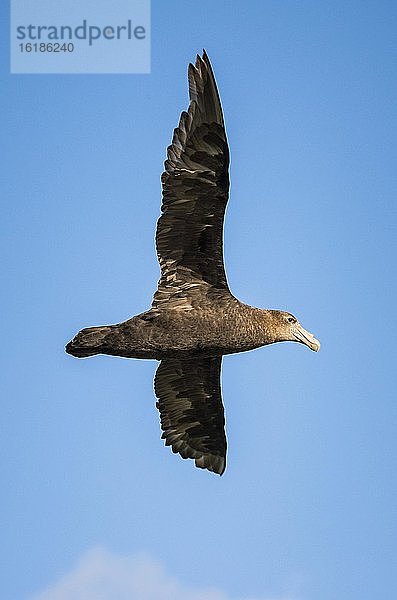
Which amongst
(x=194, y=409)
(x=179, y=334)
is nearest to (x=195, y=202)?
(x=179, y=334)

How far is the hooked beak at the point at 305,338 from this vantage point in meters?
18.9

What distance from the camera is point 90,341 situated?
17781 mm

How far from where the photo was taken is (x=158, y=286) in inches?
736

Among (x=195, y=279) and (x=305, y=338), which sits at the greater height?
(x=195, y=279)

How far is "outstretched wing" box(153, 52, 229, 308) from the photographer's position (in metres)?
17.8

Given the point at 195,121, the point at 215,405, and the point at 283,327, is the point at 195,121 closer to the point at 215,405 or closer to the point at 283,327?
the point at 283,327

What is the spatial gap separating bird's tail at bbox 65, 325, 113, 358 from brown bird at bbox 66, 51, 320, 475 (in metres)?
0.01

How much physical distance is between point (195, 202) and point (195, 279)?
111 centimetres

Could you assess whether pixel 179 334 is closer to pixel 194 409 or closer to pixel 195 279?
pixel 195 279

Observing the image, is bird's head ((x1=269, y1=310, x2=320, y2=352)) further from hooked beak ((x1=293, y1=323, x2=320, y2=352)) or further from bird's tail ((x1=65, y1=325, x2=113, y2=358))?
bird's tail ((x1=65, y1=325, x2=113, y2=358))

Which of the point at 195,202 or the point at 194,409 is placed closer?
the point at 195,202

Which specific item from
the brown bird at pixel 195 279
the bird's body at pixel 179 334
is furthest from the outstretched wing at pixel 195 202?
the bird's body at pixel 179 334

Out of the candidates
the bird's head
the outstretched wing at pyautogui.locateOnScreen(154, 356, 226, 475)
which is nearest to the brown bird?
the bird's head

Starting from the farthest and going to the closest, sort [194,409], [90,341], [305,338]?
[194,409] < [305,338] < [90,341]
